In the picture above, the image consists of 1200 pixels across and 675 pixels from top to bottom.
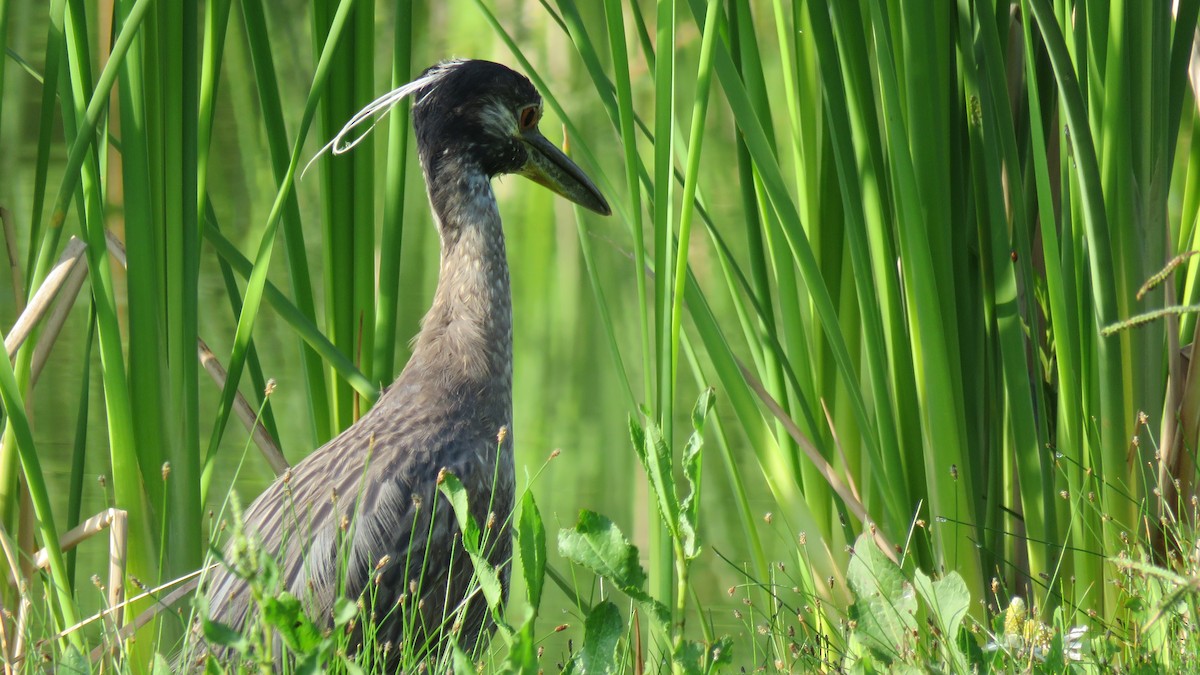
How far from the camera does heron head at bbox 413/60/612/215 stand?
3.13m

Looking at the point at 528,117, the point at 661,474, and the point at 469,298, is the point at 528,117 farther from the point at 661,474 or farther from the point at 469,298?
the point at 661,474

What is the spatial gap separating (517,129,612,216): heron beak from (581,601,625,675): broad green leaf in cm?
169

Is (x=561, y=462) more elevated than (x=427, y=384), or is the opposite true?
(x=427, y=384)

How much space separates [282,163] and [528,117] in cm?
69

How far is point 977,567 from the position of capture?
263 centimetres

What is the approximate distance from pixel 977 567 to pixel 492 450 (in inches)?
43.0

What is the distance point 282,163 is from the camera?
286cm

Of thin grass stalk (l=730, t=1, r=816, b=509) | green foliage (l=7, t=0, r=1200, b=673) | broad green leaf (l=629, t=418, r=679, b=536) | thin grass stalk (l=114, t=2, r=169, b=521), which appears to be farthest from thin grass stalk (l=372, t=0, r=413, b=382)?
broad green leaf (l=629, t=418, r=679, b=536)

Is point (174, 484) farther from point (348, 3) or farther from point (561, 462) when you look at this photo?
point (561, 462)

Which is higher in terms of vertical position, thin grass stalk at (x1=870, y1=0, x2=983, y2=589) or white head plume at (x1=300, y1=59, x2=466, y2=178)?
white head plume at (x1=300, y1=59, x2=466, y2=178)

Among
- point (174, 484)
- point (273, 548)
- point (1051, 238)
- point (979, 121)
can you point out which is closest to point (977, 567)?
point (1051, 238)

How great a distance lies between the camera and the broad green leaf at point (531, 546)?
1620 millimetres

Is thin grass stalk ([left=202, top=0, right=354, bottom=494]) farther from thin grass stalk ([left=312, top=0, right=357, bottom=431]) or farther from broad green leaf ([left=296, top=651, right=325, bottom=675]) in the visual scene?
broad green leaf ([left=296, top=651, right=325, bottom=675])

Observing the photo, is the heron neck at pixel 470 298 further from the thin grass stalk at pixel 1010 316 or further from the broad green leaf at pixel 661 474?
the broad green leaf at pixel 661 474
